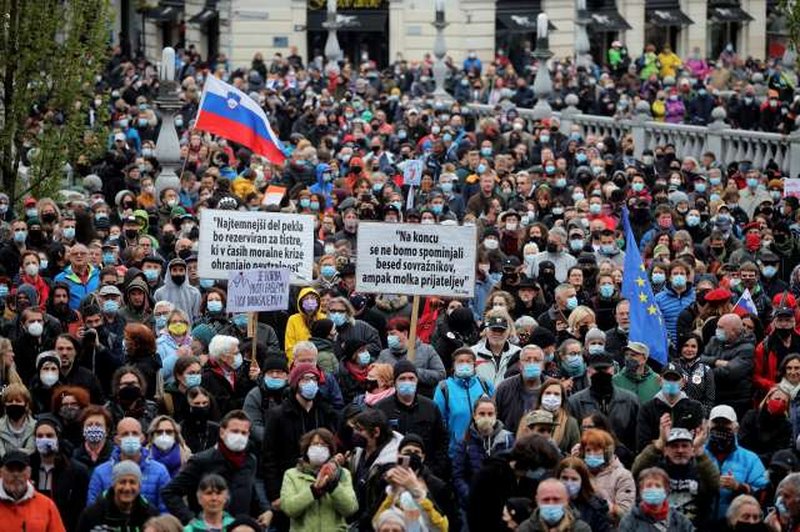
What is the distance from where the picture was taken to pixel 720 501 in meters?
13.8

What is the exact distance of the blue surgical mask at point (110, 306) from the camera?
18.4m

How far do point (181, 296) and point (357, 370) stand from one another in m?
3.51

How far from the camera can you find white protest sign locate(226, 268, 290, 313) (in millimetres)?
17172

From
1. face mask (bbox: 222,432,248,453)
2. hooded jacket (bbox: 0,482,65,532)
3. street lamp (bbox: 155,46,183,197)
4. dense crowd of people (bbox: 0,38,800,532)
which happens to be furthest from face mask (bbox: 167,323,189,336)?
street lamp (bbox: 155,46,183,197)

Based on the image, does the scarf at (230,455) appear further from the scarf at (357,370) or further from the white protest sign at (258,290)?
the white protest sign at (258,290)

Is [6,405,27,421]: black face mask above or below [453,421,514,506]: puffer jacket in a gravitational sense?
above

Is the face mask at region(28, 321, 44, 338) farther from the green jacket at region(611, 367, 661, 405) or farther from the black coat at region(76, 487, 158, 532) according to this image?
the black coat at region(76, 487, 158, 532)

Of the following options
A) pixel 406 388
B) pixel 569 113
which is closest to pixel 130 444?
pixel 406 388

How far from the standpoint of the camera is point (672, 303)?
19.9 metres

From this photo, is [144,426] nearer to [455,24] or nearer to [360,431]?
[360,431]

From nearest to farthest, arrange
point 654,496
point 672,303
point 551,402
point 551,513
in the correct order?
1. point 551,513
2. point 654,496
3. point 551,402
4. point 672,303

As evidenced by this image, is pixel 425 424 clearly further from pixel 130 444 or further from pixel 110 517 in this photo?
pixel 110 517

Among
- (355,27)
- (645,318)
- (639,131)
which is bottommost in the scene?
(645,318)

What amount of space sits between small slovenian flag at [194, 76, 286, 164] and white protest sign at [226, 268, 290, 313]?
8419mm
